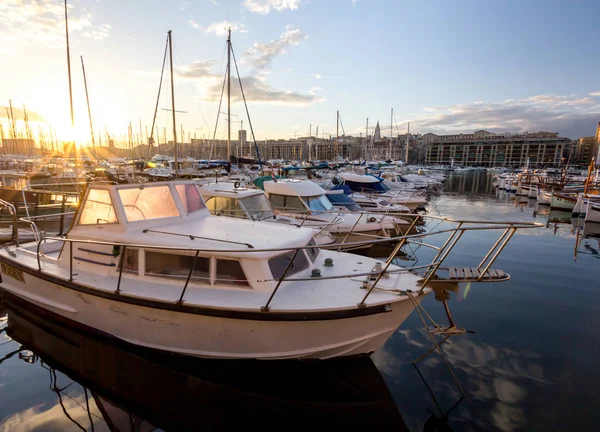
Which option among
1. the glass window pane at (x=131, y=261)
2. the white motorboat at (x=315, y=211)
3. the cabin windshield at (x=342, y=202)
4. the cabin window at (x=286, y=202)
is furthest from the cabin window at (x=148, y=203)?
the cabin windshield at (x=342, y=202)

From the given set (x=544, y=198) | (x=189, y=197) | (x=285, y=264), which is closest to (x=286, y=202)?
(x=189, y=197)

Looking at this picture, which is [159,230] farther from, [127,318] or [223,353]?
[223,353]

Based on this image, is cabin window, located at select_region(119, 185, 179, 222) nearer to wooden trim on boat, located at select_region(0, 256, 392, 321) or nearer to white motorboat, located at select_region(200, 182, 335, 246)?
wooden trim on boat, located at select_region(0, 256, 392, 321)

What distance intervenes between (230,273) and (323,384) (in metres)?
2.44

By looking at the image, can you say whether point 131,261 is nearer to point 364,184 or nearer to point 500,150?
point 364,184

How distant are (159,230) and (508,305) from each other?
344 inches

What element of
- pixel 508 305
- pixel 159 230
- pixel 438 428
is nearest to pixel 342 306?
pixel 438 428

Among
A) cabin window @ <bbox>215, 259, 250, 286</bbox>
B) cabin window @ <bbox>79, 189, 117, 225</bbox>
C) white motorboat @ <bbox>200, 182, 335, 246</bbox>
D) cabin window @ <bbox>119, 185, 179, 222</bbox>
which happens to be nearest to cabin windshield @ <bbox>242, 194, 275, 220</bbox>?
white motorboat @ <bbox>200, 182, 335, 246</bbox>

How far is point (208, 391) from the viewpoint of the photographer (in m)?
5.23

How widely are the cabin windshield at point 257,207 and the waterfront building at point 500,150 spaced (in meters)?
130

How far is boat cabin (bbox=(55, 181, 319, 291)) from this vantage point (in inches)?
204

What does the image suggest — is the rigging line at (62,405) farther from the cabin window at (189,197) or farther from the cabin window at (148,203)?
the cabin window at (189,197)

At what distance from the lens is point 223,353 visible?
5156 millimetres

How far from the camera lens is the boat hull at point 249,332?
485 cm
